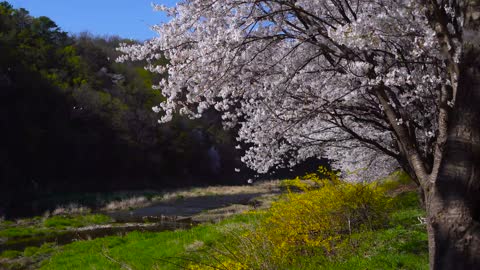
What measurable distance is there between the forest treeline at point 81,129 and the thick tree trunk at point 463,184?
101 feet

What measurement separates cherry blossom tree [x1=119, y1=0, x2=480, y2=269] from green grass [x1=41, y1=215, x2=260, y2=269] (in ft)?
13.6

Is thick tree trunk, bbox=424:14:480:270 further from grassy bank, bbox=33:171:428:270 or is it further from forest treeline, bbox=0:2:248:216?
forest treeline, bbox=0:2:248:216

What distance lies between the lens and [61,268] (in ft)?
42.1

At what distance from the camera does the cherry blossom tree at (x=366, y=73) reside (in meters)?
4.21

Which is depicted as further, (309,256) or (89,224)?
(89,224)

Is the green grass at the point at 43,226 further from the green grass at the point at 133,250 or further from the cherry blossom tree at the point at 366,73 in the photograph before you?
the cherry blossom tree at the point at 366,73

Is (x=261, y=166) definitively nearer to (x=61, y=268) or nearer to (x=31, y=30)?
(x=61, y=268)

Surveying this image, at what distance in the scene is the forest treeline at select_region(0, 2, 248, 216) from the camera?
128 feet

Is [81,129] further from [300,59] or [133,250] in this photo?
[300,59]

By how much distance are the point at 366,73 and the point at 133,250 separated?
10.2m

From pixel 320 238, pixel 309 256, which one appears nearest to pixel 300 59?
pixel 320 238

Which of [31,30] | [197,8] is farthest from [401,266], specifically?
[31,30]

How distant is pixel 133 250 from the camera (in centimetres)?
1405

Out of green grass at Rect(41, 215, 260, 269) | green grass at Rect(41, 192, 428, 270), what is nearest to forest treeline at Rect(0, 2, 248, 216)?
green grass at Rect(41, 215, 260, 269)
